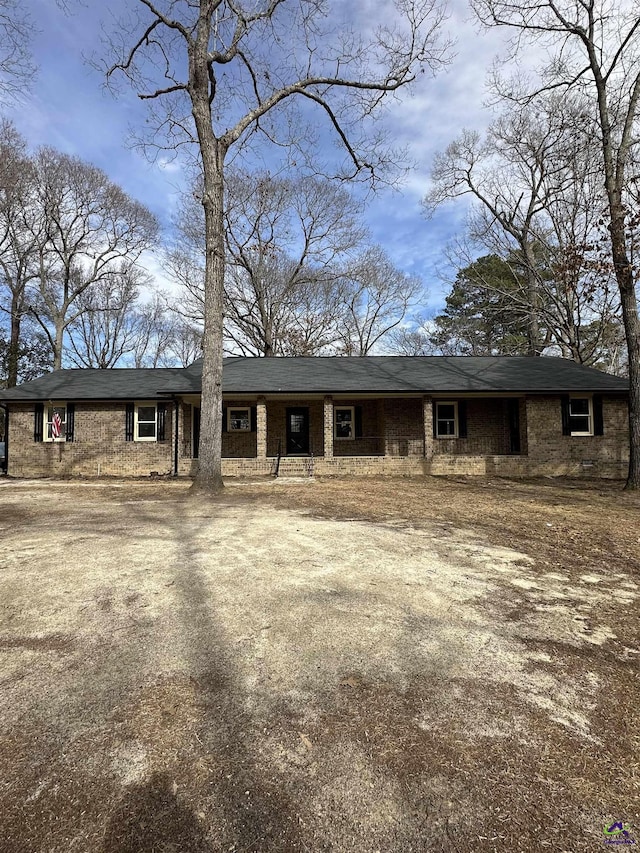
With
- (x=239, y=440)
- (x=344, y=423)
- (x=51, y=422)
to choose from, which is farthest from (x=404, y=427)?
(x=51, y=422)

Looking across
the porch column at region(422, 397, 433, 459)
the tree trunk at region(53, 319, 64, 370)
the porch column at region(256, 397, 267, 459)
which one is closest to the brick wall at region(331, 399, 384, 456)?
the porch column at region(422, 397, 433, 459)

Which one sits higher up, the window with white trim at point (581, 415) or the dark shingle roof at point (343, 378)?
the dark shingle roof at point (343, 378)

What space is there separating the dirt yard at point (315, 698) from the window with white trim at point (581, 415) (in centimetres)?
1074

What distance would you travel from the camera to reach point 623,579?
4.09 m

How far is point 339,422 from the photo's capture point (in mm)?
16234

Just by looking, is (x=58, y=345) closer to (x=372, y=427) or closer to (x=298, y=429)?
(x=298, y=429)

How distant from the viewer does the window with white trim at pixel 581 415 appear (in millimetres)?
14258

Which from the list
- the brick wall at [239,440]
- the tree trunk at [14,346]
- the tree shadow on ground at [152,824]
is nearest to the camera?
the tree shadow on ground at [152,824]

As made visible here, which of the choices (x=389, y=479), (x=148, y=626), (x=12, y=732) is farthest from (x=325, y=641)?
(x=389, y=479)

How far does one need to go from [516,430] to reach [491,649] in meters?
13.9

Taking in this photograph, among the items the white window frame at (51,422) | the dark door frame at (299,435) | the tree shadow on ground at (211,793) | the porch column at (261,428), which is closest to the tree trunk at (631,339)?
the dark door frame at (299,435)

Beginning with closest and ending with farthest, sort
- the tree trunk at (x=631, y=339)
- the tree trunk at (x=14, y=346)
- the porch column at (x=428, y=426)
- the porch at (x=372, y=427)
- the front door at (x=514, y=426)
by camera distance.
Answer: the tree trunk at (x=631, y=339) < the porch column at (x=428, y=426) < the front door at (x=514, y=426) < the porch at (x=372, y=427) < the tree trunk at (x=14, y=346)

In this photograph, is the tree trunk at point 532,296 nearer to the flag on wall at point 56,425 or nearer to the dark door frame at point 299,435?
the dark door frame at point 299,435

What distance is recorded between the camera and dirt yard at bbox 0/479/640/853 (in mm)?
1506
